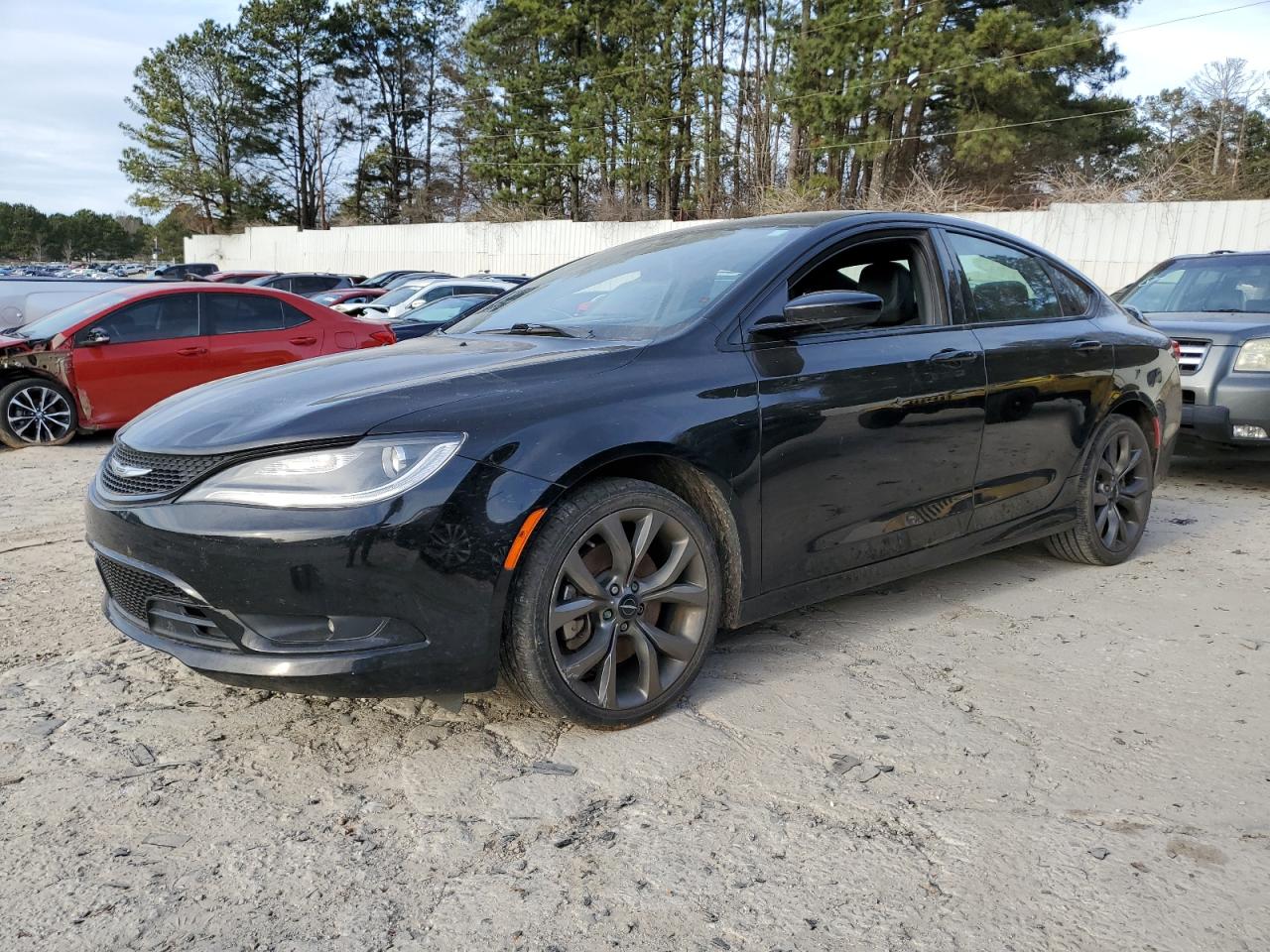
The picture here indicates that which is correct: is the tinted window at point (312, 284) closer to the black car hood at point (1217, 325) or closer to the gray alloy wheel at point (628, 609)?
the black car hood at point (1217, 325)

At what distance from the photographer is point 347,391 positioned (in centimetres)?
287

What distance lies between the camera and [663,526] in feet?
9.89

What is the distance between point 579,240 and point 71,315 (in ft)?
90.7

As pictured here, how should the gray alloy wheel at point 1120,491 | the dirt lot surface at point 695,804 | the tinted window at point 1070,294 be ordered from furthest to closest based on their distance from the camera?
1. the gray alloy wheel at point 1120,491
2. the tinted window at point 1070,294
3. the dirt lot surface at point 695,804

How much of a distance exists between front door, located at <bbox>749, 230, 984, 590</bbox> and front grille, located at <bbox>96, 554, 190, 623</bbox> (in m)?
1.77

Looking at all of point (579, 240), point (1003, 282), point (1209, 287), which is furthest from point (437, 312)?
point (579, 240)

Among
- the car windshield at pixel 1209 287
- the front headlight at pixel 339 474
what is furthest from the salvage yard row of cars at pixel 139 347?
the front headlight at pixel 339 474

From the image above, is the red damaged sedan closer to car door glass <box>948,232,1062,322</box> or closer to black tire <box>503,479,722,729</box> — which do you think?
car door glass <box>948,232,1062,322</box>

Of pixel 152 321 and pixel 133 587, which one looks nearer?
pixel 133 587

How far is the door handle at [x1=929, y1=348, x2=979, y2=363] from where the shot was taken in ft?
12.5

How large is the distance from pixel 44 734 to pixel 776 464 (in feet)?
7.65

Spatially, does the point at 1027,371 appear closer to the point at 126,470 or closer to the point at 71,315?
the point at 126,470

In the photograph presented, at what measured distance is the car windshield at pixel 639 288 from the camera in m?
3.45

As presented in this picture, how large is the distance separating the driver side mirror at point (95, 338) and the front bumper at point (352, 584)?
22.4 feet
